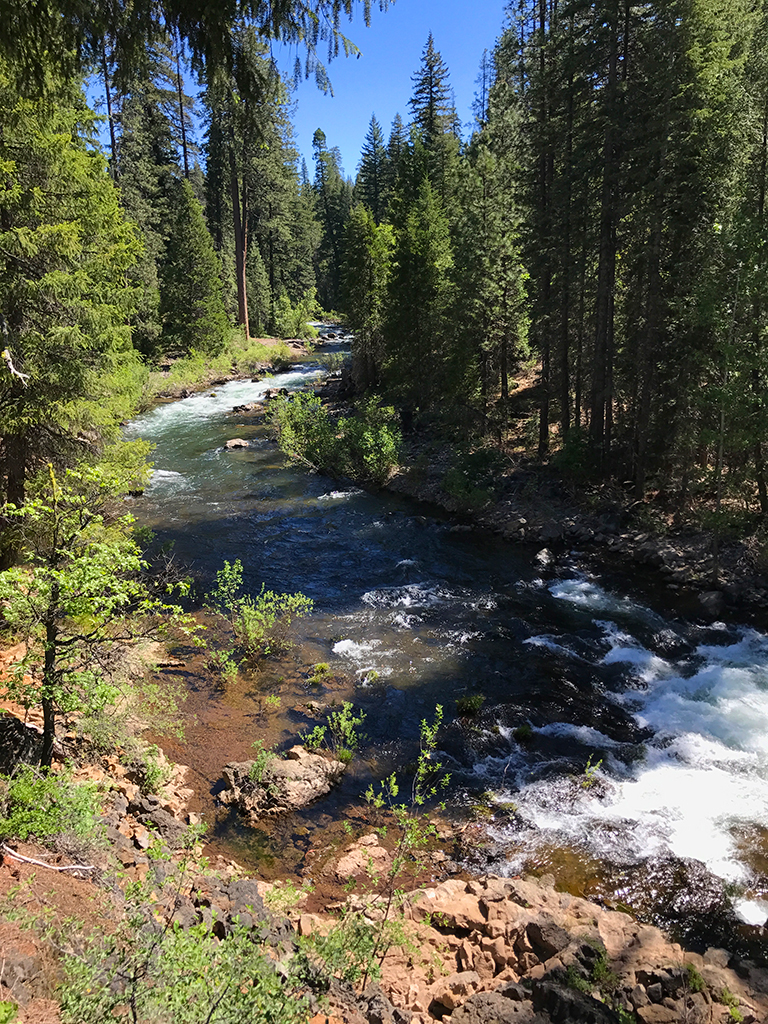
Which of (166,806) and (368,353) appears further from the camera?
(368,353)

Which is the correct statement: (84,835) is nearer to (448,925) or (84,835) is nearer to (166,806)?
(166,806)

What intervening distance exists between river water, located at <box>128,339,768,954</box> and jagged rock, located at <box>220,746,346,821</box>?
296mm

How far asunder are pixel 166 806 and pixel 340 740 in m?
2.86

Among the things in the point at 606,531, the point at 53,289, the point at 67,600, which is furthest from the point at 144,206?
the point at 67,600

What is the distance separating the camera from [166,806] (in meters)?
7.95

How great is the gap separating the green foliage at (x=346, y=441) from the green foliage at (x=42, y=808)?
18.0 metres

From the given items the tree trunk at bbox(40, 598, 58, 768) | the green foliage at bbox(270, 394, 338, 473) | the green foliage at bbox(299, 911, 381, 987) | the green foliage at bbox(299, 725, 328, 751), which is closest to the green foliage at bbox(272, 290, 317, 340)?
the green foliage at bbox(270, 394, 338, 473)

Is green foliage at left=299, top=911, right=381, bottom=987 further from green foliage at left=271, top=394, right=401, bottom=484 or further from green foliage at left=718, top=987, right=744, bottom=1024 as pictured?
green foliage at left=271, top=394, right=401, bottom=484

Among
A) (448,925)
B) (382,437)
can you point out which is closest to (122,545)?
(448,925)

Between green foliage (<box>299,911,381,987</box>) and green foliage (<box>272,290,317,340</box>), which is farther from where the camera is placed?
green foliage (<box>272,290,317,340</box>)

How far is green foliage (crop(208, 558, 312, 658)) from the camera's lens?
12.0 meters

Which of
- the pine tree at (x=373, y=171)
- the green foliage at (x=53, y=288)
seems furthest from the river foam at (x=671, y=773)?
the pine tree at (x=373, y=171)

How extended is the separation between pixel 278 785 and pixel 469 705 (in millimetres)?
3623

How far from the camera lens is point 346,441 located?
25.0m
